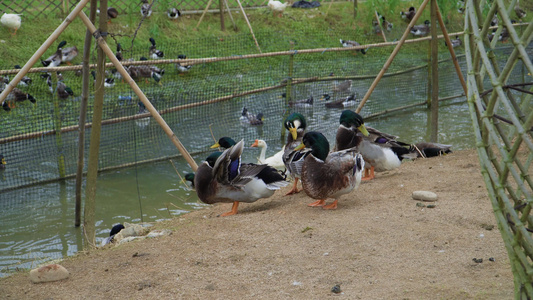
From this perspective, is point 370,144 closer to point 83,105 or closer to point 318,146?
point 318,146

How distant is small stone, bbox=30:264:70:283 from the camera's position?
4.30 metres

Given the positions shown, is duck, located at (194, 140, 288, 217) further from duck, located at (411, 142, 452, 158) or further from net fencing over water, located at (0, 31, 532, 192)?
duck, located at (411, 142, 452, 158)

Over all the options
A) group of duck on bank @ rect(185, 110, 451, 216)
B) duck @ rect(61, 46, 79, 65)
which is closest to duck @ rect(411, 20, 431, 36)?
duck @ rect(61, 46, 79, 65)

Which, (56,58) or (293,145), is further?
(56,58)

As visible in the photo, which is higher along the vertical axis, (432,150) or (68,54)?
(68,54)

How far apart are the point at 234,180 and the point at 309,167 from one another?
0.87m

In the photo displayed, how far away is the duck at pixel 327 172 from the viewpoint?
543 centimetres

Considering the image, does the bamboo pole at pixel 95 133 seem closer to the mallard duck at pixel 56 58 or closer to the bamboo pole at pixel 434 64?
the bamboo pole at pixel 434 64

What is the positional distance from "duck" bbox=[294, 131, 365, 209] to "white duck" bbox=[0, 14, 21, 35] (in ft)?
40.3

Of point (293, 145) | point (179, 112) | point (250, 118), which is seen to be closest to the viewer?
point (293, 145)

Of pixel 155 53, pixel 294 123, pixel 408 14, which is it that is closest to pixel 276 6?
pixel 408 14

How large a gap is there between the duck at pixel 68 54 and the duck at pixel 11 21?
1.70 metres

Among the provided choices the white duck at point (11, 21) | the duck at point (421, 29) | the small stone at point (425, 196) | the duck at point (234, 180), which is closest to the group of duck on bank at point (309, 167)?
the duck at point (234, 180)

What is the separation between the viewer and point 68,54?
14.8 metres
